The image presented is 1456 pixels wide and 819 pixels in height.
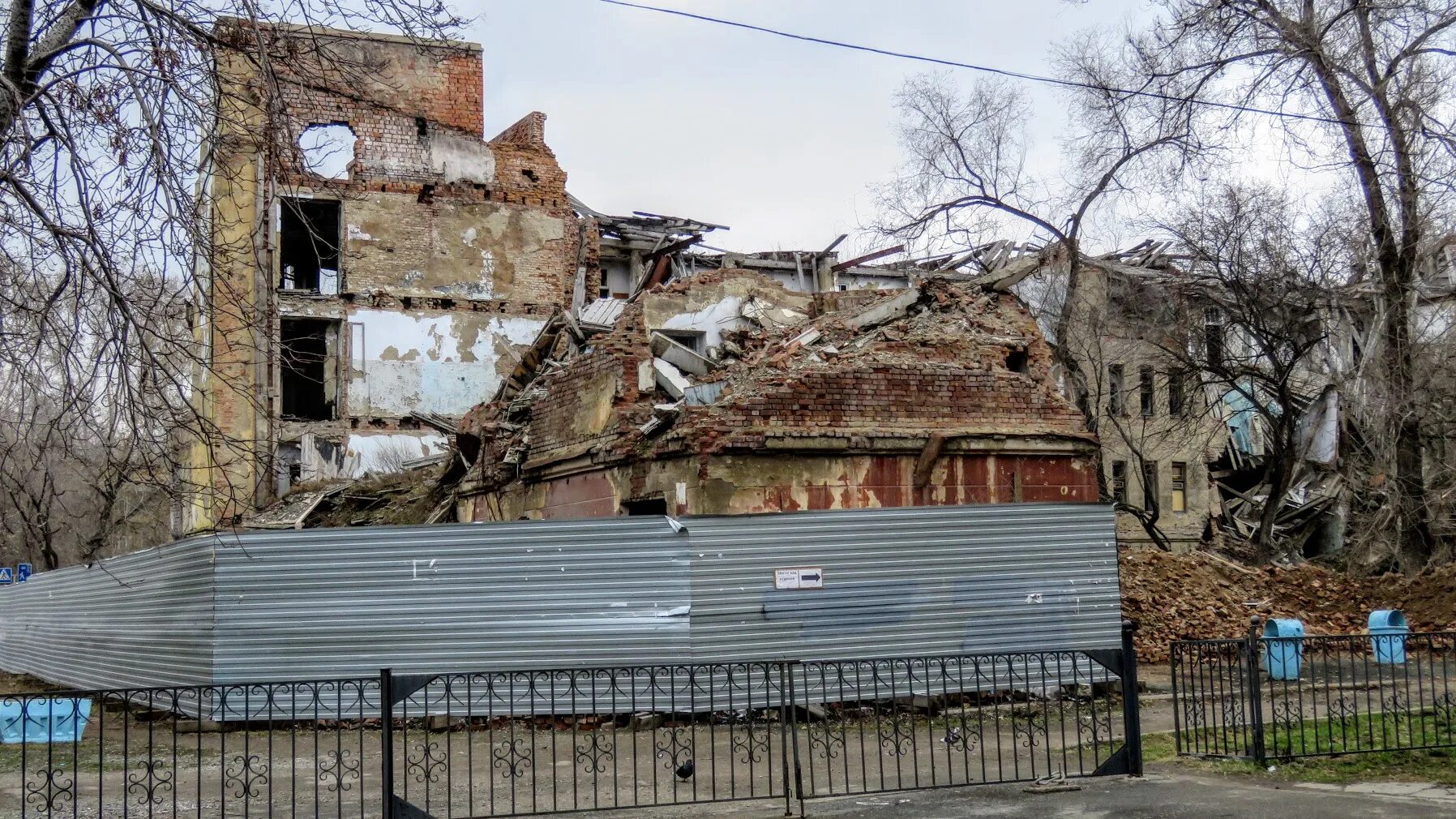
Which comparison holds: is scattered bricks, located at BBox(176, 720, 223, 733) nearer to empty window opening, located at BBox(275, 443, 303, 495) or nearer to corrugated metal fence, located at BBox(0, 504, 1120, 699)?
corrugated metal fence, located at BBox(0, 504, 1120, 699)

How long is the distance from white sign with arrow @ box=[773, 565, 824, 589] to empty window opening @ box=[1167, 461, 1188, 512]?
1202 inches

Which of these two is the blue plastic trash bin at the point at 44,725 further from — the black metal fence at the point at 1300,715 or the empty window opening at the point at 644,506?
the black metal fence at the point at 1300,715

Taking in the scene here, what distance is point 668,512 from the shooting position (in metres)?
15.3

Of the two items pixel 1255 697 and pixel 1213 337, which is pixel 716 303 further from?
pixel 1213 337

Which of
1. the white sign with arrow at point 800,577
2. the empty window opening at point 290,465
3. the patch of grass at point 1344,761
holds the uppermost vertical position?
the empty window opening at point 290,465

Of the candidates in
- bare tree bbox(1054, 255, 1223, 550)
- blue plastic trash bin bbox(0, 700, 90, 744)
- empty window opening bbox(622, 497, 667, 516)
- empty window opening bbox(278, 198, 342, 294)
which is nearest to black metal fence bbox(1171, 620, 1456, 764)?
empty window opening bbox(622, 497, 667, 516)

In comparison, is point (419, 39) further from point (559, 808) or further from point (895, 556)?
point (895, 556)

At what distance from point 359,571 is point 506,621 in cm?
159

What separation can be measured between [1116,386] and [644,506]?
83.5 feet

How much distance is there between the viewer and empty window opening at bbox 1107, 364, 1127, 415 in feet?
115

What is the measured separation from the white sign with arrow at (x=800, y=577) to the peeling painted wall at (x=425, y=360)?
768 inches

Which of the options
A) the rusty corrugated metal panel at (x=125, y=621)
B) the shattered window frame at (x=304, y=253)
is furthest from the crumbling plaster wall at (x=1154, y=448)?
the rusty corrugated metal panel at (x=125, y=621)

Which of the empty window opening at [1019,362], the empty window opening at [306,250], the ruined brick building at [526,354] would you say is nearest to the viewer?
the ruined brick building at [526,354]

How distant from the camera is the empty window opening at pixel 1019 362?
17.5 metres
